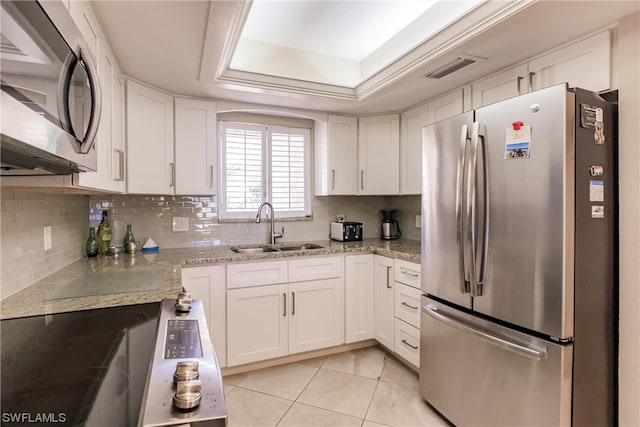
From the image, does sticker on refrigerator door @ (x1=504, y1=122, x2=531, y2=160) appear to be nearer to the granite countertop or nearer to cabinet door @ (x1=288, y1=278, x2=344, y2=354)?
the granite countertop

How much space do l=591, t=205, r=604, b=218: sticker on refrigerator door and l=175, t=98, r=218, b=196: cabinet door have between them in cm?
237

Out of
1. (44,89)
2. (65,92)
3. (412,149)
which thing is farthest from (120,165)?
(412,149)

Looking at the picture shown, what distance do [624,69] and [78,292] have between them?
98.4 inches

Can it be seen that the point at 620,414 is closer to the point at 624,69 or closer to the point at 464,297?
the point at 464,297

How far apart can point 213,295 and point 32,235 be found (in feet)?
3.67

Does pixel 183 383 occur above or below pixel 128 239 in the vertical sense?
below

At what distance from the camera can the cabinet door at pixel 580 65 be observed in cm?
158

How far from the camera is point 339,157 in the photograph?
3152mm

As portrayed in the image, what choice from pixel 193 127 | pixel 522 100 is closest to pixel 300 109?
pixel 193 127

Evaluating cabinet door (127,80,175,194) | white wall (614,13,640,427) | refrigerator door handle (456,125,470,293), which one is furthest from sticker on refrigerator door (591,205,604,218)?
cabinet door (127,80,175,194)

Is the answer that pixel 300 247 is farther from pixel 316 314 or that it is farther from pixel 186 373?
pixel 186 373

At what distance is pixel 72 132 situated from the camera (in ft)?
2.80

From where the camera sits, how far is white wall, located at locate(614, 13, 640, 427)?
57.1 inches

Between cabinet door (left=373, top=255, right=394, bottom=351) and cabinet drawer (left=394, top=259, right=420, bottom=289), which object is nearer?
cabinet drawer (left=394, top=259, right=420, bottom=289)
